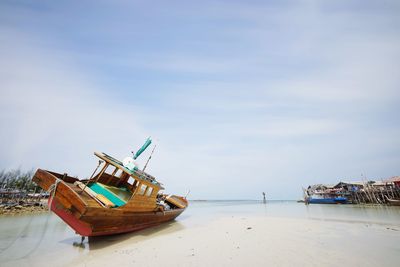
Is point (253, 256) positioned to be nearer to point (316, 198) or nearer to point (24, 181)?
point (316, 198)

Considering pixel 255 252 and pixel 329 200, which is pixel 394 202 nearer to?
pixel 329 200

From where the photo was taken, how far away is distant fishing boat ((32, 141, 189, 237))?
7.85 metres

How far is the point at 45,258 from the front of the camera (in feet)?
22.7

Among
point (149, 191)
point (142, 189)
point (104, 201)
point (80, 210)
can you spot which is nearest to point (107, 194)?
point (104, 201)

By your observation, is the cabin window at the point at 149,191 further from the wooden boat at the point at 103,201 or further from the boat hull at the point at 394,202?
the boat hull at the point at 394,202

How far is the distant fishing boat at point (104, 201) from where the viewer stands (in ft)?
25.8

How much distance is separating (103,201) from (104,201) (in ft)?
0.25

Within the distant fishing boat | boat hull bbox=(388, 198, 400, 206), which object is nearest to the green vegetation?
the distant fishing boat

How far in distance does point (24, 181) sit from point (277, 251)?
68749mm

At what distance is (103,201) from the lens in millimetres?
9312

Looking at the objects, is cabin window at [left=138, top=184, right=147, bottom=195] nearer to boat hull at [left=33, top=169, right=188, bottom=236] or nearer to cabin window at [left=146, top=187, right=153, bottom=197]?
cabin window at [left=146, top=187, right=153, bottom=197]

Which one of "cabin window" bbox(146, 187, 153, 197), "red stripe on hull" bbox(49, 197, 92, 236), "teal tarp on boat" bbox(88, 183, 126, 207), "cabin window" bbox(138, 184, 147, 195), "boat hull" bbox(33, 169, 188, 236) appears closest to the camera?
"boat hull" bbox(33, 169, 188, 236)

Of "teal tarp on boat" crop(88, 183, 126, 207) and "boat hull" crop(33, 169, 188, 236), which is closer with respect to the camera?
"boat hull" crop(33, 169, 188, 236)

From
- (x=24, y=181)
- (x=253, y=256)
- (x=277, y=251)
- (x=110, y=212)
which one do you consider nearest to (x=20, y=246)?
(x=110, y=212)
